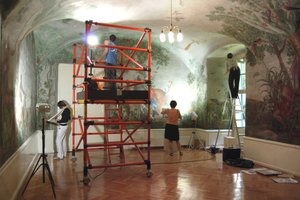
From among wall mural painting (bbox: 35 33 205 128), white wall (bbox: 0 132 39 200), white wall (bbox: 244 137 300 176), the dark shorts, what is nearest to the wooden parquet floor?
white wall (bbox: 0 132 39 200)

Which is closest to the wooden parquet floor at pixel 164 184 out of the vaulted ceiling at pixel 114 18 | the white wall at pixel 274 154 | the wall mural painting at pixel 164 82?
the white wall at pixel 274 154

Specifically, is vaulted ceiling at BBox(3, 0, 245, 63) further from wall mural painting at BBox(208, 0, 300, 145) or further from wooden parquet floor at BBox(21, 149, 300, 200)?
wooden parquet floor at BBox(21, 149, 300, 200)

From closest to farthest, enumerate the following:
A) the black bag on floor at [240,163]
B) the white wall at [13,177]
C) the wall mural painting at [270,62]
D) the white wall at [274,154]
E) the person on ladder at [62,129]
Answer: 1. the white wall at [13,177]
2. the wall mural painting at [270,62]
3. the white wall at [274,154]
4. the black bag on floor at [240,163]
5. the person on ladder at [62,129]

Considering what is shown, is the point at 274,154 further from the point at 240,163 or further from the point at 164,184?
the point at 164,184

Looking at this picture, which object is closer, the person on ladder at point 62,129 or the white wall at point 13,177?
the white wall at point 13,177

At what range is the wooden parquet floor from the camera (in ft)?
14.4

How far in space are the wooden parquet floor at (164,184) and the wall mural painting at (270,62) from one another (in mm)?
1353

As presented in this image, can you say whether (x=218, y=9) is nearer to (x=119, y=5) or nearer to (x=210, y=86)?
(x=119, y=5)

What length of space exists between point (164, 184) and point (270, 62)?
153 inches

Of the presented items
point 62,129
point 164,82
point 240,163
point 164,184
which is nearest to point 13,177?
point 164,184

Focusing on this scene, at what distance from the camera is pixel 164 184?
5.04 metres

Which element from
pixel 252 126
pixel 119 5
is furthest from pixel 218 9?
pixel 252 126

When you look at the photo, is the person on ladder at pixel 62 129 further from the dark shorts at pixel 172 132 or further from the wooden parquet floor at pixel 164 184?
the dark shorts at pixel 172 132

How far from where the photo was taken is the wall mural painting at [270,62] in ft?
18.6
